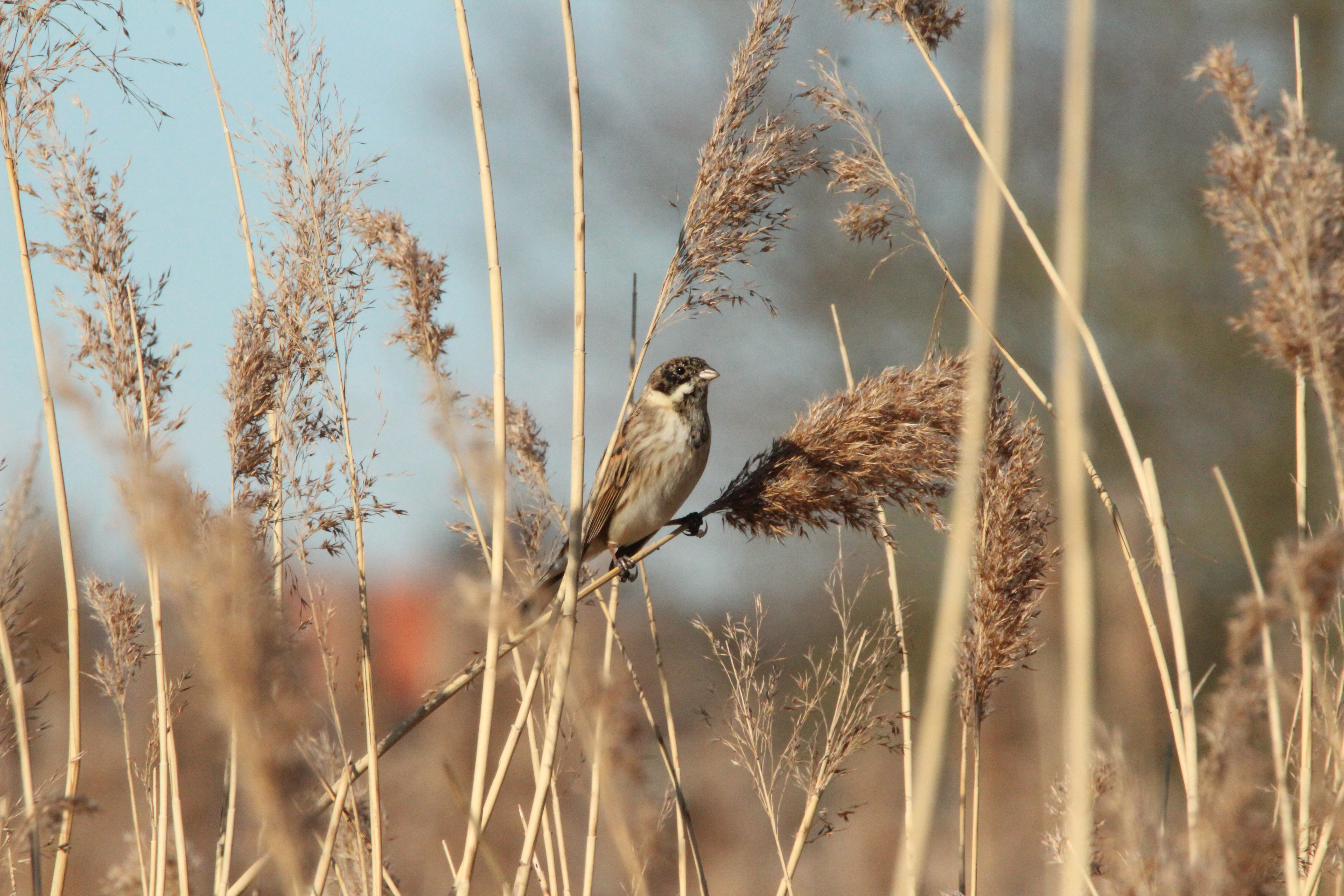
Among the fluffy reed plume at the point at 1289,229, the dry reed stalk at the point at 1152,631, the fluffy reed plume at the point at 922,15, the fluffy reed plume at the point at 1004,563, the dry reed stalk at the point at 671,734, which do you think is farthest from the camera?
the dry reed stalk at the point at 671,734

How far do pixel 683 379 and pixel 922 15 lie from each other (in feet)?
7.15

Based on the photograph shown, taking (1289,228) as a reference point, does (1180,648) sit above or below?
below

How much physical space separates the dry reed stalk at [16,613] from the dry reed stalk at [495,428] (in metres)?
0.81

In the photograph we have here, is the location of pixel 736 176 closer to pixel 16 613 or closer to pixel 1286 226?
pixel 1286 226

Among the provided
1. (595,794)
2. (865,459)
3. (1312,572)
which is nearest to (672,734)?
(595,794)

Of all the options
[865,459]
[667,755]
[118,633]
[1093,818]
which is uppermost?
[865,459]

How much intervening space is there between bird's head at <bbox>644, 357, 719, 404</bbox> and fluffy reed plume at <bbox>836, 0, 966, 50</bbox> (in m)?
2.00

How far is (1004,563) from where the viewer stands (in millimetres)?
2133

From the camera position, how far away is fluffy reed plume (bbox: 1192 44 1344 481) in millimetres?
1423

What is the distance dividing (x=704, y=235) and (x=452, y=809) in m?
6.24

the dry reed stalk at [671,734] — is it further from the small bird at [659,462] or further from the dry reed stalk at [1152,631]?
the small bird at [659,462]

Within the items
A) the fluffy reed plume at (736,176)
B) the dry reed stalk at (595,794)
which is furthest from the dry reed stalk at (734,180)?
the dry reed stalk at (595,794)

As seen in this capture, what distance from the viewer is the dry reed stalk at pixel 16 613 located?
6.69 ft

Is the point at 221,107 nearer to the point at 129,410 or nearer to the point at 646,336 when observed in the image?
the point at 129,410
